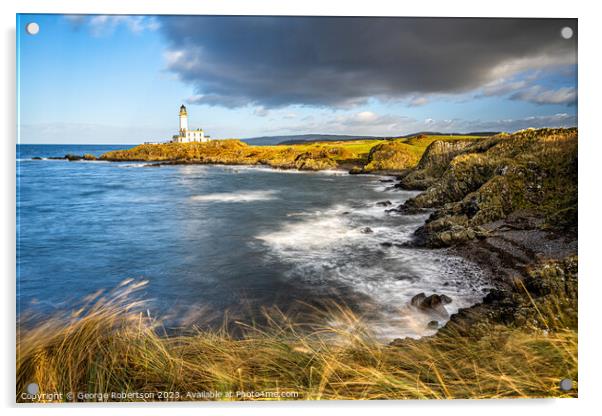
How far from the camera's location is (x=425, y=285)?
3.41 m

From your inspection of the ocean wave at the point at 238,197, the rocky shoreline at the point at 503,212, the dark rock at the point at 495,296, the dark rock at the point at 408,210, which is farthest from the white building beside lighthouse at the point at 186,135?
the dark rock at the point at 495,296

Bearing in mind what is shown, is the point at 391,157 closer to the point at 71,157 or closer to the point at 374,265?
the point at 374,265

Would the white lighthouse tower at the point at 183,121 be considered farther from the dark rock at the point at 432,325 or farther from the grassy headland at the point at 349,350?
the dark rock at the point at 432,325

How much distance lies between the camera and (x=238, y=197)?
4.42m

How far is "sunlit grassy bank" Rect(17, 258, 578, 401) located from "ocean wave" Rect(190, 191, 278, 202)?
175 centimetres

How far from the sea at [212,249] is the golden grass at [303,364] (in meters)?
0.25

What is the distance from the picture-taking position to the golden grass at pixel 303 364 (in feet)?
9.00

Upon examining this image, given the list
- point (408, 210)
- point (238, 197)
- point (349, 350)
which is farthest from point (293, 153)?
point (349, 350)

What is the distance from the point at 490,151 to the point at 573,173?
101 centimetres

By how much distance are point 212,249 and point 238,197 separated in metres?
0.85

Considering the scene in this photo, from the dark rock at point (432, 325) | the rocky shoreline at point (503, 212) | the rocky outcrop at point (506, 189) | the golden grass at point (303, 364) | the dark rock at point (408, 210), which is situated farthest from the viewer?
the dark rock at point (408, 210)

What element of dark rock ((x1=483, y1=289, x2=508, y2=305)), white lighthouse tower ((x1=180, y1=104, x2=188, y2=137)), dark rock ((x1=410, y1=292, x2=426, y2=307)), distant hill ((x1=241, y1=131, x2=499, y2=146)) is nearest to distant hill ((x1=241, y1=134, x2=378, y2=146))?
distant hill ((x1=241, y1=131, x2=499, y2=146))

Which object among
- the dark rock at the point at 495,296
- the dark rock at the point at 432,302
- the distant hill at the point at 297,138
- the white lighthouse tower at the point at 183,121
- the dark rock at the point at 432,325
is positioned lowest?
the dark rock at the point at 432,325
